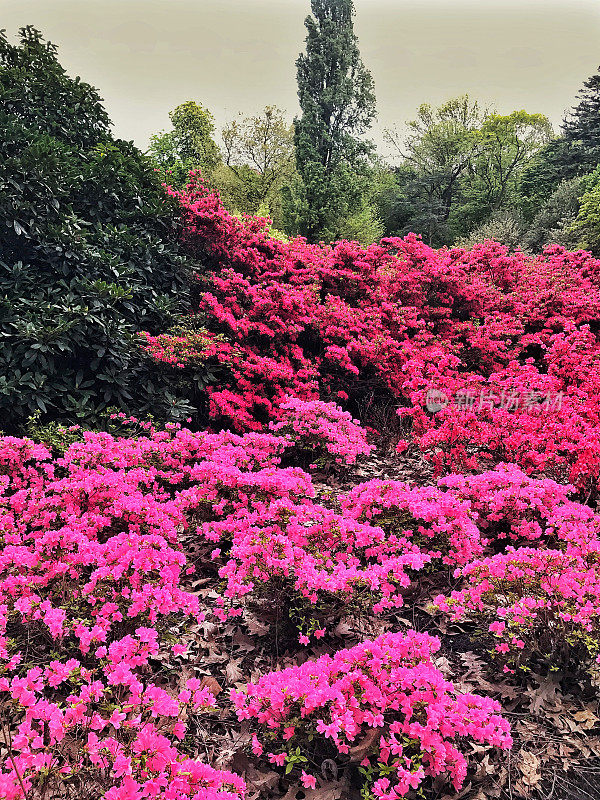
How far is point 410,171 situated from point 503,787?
31.4 m

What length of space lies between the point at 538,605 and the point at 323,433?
231cm

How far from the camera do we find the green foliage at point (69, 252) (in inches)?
143

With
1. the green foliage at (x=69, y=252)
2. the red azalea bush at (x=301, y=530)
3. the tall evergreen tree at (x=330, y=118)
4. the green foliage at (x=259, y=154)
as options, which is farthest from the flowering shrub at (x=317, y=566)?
the green foliage at (x=259, y=154)

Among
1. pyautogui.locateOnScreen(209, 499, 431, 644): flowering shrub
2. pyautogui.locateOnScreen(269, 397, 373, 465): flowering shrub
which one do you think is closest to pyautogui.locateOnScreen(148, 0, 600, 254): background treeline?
pyautogui.locateOnScreen(269, 397, 373, 465): flowering shrub

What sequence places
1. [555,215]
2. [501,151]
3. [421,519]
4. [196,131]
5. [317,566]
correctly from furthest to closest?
[501,151], [196,131], [555,215], [421,519], [317,566]

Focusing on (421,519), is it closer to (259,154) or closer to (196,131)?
(196,131)

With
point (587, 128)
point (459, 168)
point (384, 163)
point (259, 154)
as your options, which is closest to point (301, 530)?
point (259, 154)

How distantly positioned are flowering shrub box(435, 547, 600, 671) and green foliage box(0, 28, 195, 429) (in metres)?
3.15

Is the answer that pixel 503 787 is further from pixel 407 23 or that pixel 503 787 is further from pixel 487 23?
pixel 487 23

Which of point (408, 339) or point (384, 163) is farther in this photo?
point (384, 163)

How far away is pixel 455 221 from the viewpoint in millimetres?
27203

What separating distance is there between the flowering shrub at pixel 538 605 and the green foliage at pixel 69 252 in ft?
10.3

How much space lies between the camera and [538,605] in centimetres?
194

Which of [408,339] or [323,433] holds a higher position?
[408,339]
